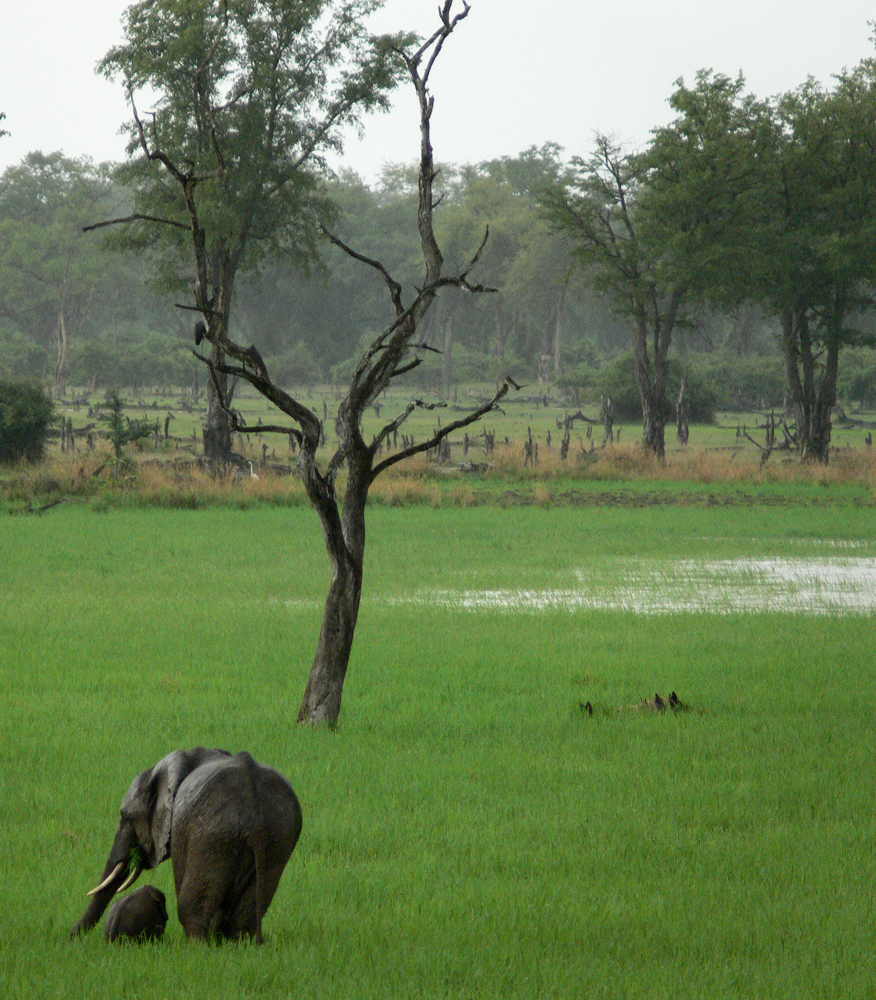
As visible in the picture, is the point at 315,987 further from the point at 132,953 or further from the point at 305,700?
the point at 305,700

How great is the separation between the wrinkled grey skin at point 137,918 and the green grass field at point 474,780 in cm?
9

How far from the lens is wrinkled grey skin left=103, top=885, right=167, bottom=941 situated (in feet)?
14.9

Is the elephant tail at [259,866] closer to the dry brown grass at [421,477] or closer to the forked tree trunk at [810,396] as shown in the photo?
the dry brown grass at [421,477]

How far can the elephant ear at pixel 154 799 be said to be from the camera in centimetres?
425

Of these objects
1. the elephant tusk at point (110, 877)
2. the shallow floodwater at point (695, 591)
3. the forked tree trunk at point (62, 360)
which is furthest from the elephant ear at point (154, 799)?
the forked tree trunk at point (62, 360)

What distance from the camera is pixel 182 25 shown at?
36.2 metres

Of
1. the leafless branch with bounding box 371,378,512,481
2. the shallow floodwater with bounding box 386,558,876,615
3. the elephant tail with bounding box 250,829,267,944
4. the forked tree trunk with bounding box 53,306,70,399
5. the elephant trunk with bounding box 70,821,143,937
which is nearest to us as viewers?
the elephant tail with bounding box 250,829,267,944

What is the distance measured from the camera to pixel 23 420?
34.7 meters

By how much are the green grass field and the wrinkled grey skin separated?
89 millimetres

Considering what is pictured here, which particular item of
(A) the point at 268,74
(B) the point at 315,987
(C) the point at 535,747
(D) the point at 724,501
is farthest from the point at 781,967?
(A) the point at 268,74

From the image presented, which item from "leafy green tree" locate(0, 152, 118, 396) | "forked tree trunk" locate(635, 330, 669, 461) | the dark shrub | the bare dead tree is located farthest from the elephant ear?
"leafy green tree" locate(0, 152, 118, 396)

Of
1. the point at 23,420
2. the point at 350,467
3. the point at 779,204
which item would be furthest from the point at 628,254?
the point at 350,467

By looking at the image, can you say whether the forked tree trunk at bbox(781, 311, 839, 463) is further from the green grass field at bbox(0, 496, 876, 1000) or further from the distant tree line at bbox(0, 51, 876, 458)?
the green grass field at bbox(0, 496, 876, 1000)

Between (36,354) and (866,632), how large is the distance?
75.3m
